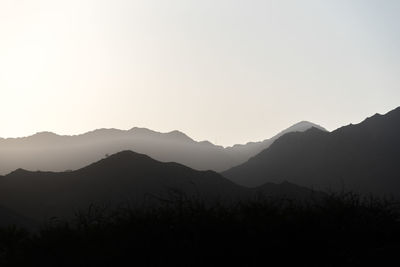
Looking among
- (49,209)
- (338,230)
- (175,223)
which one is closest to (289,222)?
(338,230)

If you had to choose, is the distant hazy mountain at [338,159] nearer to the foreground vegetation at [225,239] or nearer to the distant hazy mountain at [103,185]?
the distant hazy mountain at [103,185]

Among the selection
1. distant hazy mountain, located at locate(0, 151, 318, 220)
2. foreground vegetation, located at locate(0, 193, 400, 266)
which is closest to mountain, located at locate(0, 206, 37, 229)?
distant hazy mountain, located at locate(0, 151, 318, 220)

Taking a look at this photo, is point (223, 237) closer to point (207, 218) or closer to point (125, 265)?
point (207, 218)

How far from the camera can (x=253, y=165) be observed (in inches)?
5837

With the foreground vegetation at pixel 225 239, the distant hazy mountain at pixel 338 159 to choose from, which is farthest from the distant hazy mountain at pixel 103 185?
the foreground vegetation at pixel 225 239

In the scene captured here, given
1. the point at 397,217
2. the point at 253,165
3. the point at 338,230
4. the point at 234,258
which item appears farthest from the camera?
the point at 253,165

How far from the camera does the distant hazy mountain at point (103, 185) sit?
84.6 meters

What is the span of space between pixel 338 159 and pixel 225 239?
420 ft

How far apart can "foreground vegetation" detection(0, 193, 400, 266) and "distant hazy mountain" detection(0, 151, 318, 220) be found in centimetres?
7302

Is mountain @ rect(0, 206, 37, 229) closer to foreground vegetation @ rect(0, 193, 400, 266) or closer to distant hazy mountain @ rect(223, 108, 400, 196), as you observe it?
foreground vegetation @ rect(0, 193, 400, 266)

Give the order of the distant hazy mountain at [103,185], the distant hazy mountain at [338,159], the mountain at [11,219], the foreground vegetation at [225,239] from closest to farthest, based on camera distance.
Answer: the foreground vegetation at [225,239]
the mountain at [11,219]
the distant hazy mountain at [103,185]
the distant hazy mountain at [338,159]

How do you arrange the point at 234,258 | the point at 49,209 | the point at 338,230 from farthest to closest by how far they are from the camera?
the point at 49,209, the point at 338,230, the point at 234,258

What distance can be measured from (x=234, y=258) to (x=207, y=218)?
118 cm

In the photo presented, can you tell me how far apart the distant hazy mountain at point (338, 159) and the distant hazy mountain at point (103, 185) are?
3168 centimetres
